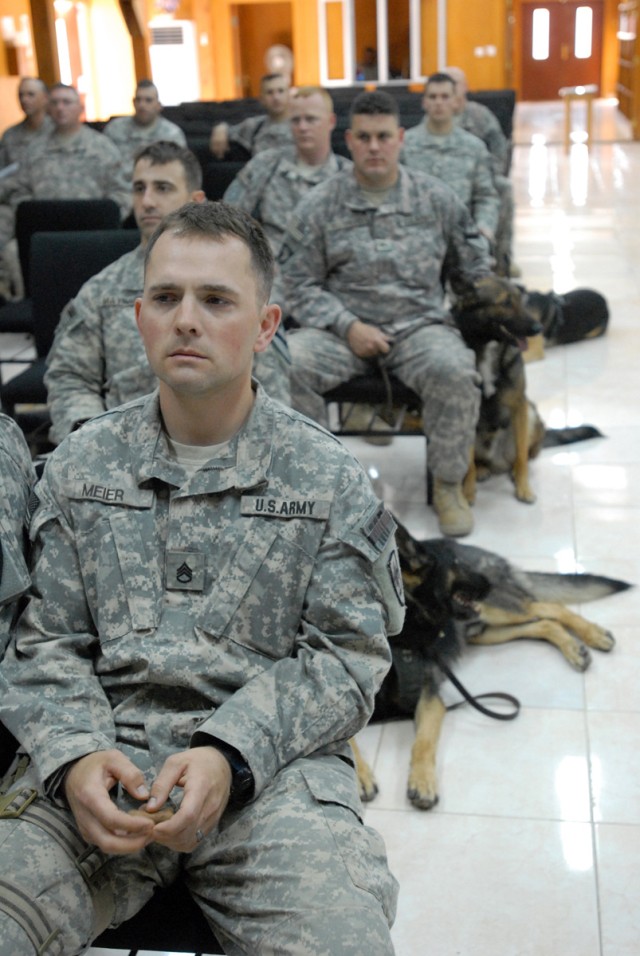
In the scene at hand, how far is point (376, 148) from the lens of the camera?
3.95 m

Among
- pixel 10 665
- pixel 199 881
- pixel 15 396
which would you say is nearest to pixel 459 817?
pixel 199 881

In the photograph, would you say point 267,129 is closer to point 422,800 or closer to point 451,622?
point 451,622

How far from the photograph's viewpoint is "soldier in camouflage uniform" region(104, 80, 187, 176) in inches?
328

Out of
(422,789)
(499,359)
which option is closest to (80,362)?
(422,789)

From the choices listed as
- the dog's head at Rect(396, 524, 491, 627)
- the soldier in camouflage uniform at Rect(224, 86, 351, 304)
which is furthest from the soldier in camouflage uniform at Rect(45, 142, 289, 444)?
the soldier in camouflage uniform at Rect(224, 86, 351, 304)

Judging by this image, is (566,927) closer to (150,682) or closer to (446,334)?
(150,682)

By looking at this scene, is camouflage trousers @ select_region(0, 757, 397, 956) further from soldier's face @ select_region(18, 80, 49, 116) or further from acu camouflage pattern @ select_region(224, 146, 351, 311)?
soldier's face @ select_region(18, 80, 49, 116)

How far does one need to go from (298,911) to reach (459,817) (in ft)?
3.90

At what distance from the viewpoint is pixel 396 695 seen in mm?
2740

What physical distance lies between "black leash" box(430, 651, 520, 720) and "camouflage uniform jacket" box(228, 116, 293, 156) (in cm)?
508

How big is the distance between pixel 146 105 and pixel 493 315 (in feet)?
17.5

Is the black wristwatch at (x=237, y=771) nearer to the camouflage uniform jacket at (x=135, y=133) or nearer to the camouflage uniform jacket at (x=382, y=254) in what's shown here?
the camouflage uniform jacket at (x=382, y=254)

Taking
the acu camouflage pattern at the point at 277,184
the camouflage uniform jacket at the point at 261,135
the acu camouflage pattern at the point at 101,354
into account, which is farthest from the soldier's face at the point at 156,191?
the camouflage uniform jacket at the point at 261,135

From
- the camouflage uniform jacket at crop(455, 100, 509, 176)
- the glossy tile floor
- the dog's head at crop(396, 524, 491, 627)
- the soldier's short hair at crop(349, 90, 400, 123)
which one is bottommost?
the glossy tile floor
